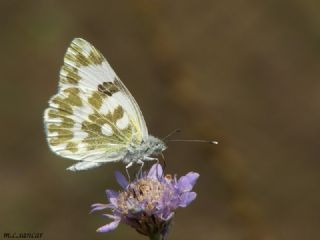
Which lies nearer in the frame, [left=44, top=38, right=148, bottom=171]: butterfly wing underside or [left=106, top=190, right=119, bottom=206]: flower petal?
[left=106, top=190, right=119, bottom=206]: flower petal

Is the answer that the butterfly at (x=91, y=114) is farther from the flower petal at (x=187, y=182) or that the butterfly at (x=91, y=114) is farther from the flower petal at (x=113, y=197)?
the flower petal at (x=187, y=182)

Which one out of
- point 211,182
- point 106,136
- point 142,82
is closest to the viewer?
point 106,136

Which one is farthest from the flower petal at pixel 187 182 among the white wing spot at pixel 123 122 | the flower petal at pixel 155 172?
the white wing spot at pixel 123 122

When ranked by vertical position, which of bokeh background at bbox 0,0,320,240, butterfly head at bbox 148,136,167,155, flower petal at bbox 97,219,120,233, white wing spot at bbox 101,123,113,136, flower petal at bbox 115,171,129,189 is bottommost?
bokeh background at bbox 0,0,320,240

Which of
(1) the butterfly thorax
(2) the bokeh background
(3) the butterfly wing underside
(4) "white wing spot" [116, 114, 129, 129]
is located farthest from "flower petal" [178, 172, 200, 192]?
(2) the bokeh background

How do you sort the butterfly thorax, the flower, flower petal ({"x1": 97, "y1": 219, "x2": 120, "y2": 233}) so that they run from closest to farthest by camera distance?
flower petal ({"x1": 97, "y1": 219, "x2": 120, "y2": 233}), the flower, the butterfly thorax

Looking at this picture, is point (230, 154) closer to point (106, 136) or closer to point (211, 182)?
point (211, 182)

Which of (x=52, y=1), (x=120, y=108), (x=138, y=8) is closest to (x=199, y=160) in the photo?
(x=138, y=8)

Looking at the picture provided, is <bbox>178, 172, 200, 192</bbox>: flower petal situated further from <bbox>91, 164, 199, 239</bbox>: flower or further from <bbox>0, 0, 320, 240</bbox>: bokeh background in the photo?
<bbox>0, 0, 320, 240</bbox>: bokeh background
